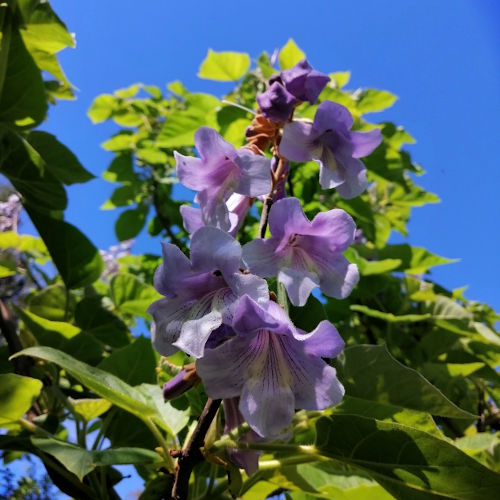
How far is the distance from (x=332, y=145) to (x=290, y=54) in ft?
3.56

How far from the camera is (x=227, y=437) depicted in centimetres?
62

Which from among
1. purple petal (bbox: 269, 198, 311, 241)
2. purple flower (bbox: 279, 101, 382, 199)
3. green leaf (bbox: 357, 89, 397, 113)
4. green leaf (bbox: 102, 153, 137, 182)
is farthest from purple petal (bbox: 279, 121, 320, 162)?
green leaf (bbox: 102, 153, 137, 182)

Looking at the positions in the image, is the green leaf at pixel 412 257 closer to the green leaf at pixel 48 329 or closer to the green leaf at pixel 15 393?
the green leaf at pixel 48 329

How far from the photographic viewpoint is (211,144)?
2.14 feet

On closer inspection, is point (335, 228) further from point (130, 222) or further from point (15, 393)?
point (130, 222)

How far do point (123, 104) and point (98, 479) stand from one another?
2028 millimetres

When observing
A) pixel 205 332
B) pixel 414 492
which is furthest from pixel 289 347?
pixel 414 492

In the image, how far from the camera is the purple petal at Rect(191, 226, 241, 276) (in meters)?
0.53

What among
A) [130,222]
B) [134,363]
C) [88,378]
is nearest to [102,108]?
[130,222]

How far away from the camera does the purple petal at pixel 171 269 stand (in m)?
0.55

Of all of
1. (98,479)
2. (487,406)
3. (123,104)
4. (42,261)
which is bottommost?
(98,479)

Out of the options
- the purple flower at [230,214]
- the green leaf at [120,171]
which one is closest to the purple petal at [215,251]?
the purple flower at [230,214]

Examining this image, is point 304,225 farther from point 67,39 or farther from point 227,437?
point 67,39

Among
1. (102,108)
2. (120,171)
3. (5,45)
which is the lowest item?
(5,45)
